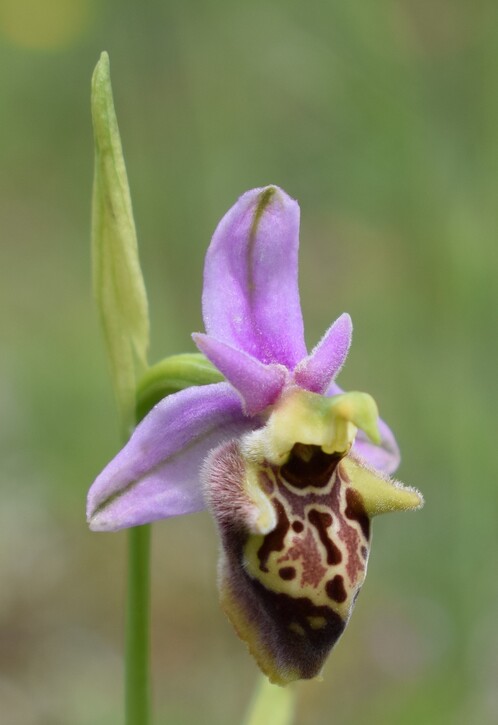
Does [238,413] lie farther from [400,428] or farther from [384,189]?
[384,189]

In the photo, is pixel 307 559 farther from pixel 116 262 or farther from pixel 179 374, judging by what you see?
pixel 116 262

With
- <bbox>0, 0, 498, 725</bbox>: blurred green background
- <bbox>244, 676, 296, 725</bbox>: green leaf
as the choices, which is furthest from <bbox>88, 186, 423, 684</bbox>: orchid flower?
<bbox>0, 0, 498, 725</bbox>: blurred green background

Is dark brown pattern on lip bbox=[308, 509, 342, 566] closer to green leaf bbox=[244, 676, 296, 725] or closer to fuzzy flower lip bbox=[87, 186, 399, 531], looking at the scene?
fuzzy flower lip bbox=[87, 186, 399, 531]

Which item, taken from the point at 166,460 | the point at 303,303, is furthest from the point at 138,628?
the point at 303,303

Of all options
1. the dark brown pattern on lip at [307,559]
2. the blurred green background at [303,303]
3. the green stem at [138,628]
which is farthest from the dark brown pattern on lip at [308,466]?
the blurred green background at [303,303]

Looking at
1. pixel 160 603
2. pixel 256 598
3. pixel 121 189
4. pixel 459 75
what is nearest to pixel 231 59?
pixel 459 75

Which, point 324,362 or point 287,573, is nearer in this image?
point 287,573

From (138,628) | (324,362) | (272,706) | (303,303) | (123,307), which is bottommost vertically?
(272,706)
